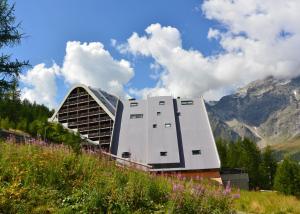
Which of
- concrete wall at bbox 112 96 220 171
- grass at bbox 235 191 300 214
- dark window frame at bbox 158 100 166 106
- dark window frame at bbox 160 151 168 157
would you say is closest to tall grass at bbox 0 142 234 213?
grass at bbox 235 191 300 214

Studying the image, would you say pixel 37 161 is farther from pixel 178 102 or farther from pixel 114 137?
pixel 178 102

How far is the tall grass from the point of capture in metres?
7.54

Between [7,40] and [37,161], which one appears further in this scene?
[7,40]

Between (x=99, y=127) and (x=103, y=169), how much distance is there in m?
58.0

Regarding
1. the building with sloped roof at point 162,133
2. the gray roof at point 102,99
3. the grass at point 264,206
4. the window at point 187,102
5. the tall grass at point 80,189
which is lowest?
the grass at point 264,206

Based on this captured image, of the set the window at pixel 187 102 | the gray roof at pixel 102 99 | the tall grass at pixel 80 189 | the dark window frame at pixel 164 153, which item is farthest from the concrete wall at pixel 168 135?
the tall grass at pixel 80 189

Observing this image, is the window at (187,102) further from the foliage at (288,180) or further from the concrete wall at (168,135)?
the foliage at (288,180)

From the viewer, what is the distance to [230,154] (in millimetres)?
78562

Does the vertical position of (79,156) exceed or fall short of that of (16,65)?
it falls short

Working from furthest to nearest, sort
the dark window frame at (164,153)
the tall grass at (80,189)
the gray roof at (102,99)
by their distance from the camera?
the gray roof at (102,99), the dark window frame at (164,153), the tall grass at (80,189)

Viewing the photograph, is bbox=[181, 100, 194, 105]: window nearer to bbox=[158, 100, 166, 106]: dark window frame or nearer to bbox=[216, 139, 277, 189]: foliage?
bbox=[158, 100, 166, 106]: dark window frame

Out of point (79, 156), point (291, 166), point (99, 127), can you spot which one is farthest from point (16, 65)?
point (99, 127)

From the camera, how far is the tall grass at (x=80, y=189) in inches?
297

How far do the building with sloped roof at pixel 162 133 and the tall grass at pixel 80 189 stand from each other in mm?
32711
